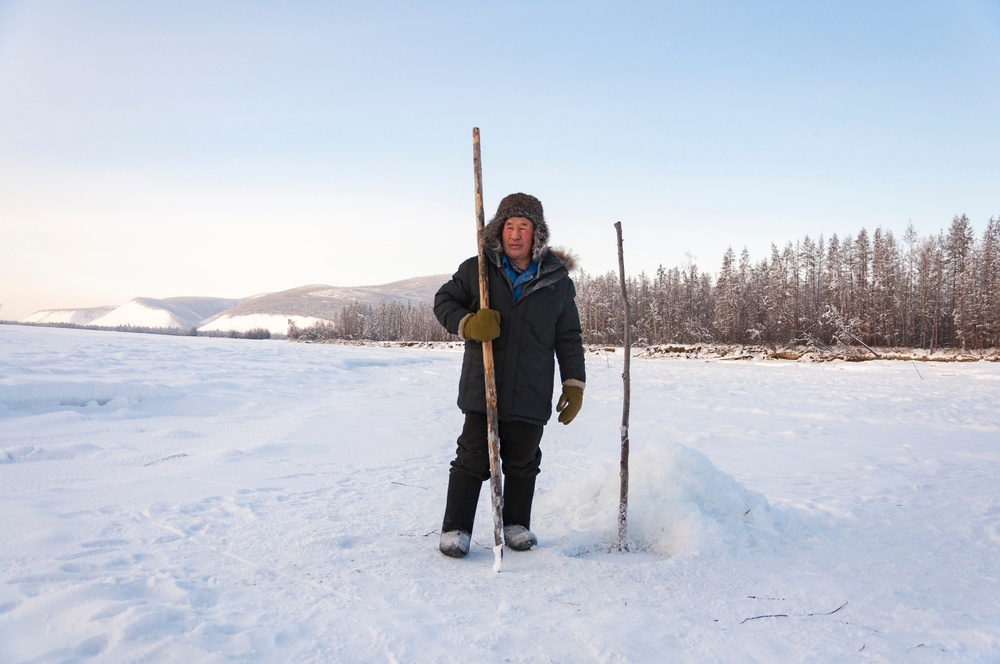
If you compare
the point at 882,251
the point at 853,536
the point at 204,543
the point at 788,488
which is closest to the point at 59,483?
the point at 204,543

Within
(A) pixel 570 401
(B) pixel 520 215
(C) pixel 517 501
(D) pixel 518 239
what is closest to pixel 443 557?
(C) pixel 517 501

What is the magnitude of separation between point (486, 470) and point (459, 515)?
29cm

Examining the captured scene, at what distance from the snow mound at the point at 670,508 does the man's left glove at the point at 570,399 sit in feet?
2.50

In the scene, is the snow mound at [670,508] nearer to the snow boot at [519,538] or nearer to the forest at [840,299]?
the snow boot at [519,538]

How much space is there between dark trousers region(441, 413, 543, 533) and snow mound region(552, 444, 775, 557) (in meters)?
0.43

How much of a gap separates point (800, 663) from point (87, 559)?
304 centimetres

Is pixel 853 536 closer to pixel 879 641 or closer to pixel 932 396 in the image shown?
pixel 879 641

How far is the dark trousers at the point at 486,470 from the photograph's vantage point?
10.2 feet

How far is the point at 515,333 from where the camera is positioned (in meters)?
3.15

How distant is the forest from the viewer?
39750mm

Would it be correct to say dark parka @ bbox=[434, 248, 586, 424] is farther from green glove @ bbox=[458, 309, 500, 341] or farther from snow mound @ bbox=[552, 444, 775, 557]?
snow mound @ bbox=[552, 444, 775, 557]

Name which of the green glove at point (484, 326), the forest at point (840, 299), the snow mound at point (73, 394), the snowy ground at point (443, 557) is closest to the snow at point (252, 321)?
the forest at point (840, 299)

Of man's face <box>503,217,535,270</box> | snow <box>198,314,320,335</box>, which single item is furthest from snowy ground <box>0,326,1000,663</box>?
snow <box>198,314,320,335</box>

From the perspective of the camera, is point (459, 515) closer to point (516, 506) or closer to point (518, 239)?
point (516, 506)
